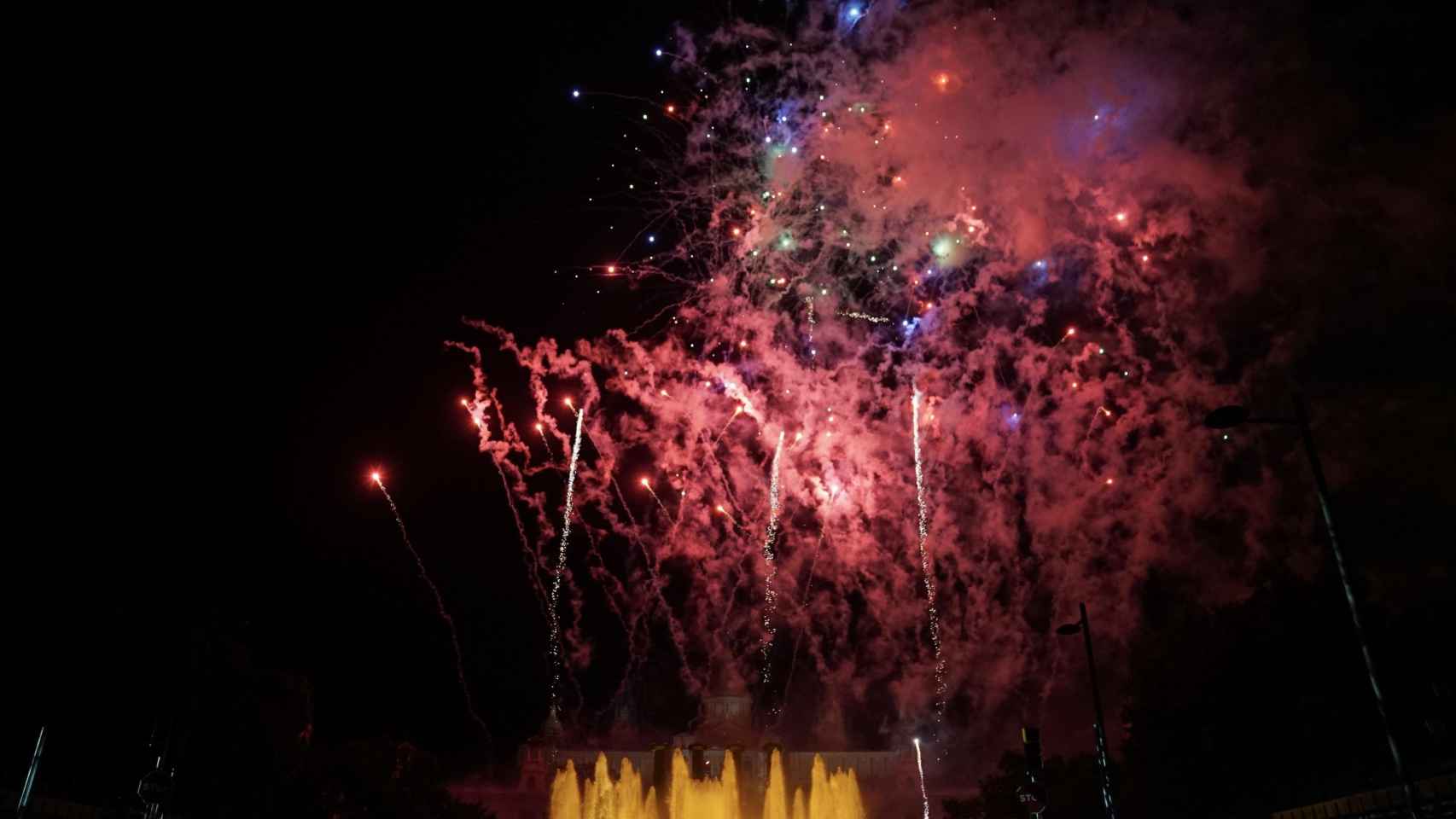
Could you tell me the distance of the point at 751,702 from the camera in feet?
302

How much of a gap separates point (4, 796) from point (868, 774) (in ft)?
218

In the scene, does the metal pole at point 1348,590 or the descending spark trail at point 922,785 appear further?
the descending spark trail at point 922,785

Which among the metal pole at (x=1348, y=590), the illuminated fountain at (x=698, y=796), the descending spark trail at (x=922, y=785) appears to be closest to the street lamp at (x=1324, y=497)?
the metal pole at (x=1348, y=590)

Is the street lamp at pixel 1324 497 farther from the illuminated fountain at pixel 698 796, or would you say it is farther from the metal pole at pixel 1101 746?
the illuminated fountain at pixel 698 796

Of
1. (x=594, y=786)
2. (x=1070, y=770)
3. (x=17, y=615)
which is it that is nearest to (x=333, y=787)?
(x=17, y=615)

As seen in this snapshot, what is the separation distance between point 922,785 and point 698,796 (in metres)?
17.5

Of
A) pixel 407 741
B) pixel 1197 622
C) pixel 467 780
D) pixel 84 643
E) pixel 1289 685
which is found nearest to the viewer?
pixel 84 643

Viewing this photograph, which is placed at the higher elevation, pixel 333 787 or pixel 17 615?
pixel 17 615

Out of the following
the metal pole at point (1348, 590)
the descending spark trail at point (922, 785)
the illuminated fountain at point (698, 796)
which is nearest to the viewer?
the metal pole at point (1348, 590)

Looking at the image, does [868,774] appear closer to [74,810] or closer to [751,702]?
[751,702]

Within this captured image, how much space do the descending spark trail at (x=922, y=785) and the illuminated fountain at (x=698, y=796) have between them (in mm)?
4876

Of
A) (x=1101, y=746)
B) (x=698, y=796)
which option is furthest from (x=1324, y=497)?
(x=698, y=796)

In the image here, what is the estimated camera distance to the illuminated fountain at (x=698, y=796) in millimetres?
76625

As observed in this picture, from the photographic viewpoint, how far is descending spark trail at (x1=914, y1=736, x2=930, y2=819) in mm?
69500
